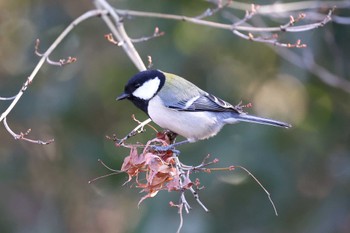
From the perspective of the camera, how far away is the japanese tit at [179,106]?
363 centimetres

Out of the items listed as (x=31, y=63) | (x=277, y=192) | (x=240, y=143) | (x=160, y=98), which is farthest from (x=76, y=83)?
(x=160, y=98)

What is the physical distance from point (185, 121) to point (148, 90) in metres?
0.26

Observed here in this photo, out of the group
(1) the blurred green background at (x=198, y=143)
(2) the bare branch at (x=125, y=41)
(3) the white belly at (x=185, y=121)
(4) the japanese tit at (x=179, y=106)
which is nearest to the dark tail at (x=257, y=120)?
(4) the japanese tit at (x=179, y=106)

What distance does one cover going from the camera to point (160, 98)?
3740 millimetres

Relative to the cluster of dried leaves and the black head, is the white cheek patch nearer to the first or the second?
the black head

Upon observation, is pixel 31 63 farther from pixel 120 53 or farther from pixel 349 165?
pixel 349 165

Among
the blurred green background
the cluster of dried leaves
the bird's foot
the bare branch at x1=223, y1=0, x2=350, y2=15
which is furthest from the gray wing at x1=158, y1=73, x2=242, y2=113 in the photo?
the blurred green background

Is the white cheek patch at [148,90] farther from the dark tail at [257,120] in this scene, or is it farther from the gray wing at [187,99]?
the dark tail at [257,120]

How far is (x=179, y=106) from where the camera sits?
12.3 feet

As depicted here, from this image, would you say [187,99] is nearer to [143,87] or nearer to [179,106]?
[179,106]

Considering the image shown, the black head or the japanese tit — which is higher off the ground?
the black head

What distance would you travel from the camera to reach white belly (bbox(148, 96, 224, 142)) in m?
3.62

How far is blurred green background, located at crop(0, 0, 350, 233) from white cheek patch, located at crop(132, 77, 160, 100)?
171cm

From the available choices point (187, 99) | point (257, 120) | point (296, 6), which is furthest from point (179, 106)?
point (296, 6)
